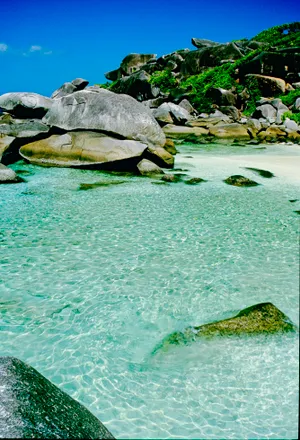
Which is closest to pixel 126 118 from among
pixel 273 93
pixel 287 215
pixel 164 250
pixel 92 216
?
pixel 92 216

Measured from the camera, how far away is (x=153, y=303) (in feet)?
12.8

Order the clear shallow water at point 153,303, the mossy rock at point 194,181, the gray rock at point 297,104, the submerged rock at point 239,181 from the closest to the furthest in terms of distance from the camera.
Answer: the clear shallow water at point 153,303 < the submerged rock at point 239,181 < the mossy rock at point 194,181 < the gray rock at point 297,104

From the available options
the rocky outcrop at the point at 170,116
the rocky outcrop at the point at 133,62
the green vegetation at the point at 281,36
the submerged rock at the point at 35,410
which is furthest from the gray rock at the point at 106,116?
the rocky outcrop at the point at 133,62

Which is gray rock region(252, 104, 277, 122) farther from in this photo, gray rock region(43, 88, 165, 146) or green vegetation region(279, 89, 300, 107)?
gray rock region(43, 88, 165, 146)

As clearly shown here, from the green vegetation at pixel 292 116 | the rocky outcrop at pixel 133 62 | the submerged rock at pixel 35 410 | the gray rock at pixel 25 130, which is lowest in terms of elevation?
the submerged rock at pixel 35 410

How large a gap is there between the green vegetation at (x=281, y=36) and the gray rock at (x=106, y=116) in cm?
2392

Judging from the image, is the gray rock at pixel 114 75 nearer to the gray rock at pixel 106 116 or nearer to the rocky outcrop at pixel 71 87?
the rocky outcrop at pixel 71 87

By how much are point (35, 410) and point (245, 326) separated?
211 cm

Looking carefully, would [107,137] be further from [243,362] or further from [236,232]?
[243,362]

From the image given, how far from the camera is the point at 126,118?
11383 mm

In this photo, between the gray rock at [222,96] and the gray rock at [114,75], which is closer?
the gray rock at [222,96]

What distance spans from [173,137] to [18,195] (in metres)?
14.0

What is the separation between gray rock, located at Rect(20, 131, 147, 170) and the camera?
10.5 metres

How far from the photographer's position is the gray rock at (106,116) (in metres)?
11.3
